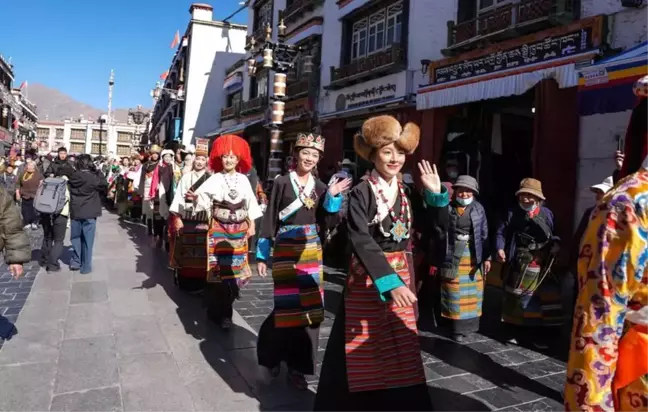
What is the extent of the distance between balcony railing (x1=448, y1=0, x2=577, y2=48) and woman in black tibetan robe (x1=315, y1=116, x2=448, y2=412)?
5889 millimetres

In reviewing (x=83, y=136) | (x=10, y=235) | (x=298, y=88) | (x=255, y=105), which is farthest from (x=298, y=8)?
(x=83, y=136)

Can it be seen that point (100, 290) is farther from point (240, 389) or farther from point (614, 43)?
point (614, 43)

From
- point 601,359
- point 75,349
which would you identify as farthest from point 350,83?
point 601,359

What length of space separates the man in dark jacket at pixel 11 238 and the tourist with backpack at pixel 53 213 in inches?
150

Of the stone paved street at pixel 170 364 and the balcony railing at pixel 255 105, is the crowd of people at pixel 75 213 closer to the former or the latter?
the stone paved street at pixel 170 364

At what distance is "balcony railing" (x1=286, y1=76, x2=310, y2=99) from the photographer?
626 inches

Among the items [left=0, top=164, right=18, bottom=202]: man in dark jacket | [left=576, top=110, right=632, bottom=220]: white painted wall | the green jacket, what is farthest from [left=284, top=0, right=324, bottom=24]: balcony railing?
the green jacket

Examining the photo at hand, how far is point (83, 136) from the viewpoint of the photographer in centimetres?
9731

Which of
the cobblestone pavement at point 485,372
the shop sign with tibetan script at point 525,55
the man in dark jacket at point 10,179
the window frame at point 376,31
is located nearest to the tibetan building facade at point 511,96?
the shop sign with tibetan script at point 525,55

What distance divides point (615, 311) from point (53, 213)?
7.66 meters

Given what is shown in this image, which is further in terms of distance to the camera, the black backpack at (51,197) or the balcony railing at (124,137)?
the balcony railing at (124,137)

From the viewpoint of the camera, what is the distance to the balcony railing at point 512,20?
7258 millimetres

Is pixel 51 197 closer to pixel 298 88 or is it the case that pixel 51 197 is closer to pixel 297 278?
pixel 297 278

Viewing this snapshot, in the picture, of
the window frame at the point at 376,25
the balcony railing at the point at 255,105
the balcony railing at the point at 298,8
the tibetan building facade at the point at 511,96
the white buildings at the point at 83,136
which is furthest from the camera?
the white buildings at the point at 83,136
